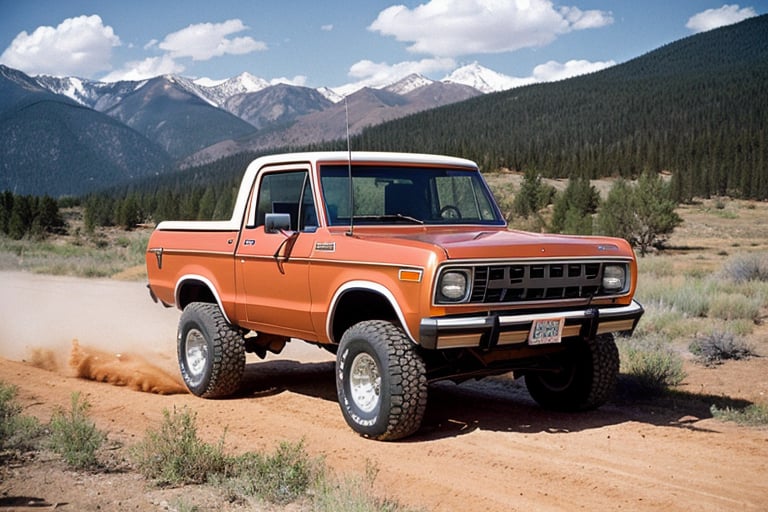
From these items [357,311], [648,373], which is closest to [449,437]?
[357,311]

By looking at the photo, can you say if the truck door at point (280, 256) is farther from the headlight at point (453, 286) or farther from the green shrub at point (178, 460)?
the green shrub at point (178, 460)

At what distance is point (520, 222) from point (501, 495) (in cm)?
4168

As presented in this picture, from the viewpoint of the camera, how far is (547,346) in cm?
Answer: 672

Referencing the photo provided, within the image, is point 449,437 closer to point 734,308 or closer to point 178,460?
point 178,460

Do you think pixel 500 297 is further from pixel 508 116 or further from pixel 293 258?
pixel 508 116

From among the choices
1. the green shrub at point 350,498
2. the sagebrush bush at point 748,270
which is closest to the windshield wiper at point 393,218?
the green shrub at point 350,498

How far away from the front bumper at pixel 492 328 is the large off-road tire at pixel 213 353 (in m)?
2.77

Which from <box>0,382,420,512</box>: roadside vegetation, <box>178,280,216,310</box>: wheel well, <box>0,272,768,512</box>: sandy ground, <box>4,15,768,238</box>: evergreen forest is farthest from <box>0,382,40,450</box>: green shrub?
<box>4,15,768,238</box>: evergreen forest

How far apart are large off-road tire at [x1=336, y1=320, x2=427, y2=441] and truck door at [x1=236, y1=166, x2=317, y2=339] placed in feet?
2.16

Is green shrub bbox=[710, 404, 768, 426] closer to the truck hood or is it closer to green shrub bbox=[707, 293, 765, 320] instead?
the truck hood

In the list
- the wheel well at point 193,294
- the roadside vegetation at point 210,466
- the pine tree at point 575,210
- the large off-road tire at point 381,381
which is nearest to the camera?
the roadside vegetation at point 210,466

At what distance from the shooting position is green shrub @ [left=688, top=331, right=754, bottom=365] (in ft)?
32.6

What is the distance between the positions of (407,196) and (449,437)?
7.41 ft

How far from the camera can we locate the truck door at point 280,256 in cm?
686
